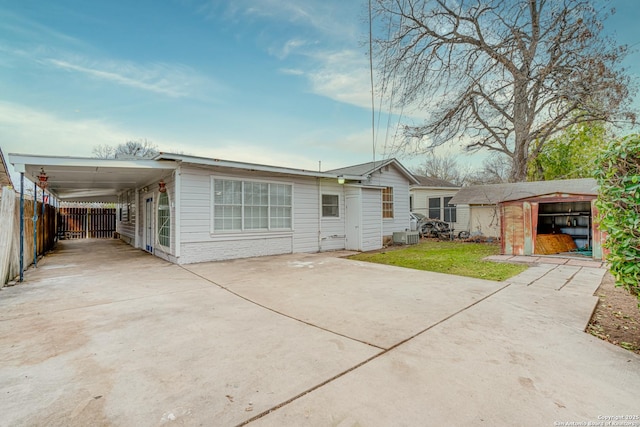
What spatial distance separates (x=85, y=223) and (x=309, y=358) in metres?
20.7

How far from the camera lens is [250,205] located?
874 centimetres

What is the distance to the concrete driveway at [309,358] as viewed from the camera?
1814mm

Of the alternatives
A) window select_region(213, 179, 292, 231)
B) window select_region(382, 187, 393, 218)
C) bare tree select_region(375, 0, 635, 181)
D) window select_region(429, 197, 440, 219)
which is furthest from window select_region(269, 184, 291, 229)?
window select_region(429, 197, 440, 219)

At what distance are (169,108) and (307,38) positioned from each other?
642 cm

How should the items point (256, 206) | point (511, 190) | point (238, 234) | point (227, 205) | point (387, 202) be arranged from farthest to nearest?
point (511, 190)
point (387, 202)
point (256, 206)
point (238, 234)
point (227, 205)

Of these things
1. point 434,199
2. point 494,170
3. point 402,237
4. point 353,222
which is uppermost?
point 494,170

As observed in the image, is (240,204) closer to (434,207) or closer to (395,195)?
(395,195)

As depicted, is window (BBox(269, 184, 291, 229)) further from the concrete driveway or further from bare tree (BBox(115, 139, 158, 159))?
bare tree (BBox(115, 139, 158, 159))

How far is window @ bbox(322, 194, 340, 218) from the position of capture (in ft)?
35.2

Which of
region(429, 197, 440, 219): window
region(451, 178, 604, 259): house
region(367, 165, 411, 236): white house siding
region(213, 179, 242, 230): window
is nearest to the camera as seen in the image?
region(451, 178, 604, 259): house

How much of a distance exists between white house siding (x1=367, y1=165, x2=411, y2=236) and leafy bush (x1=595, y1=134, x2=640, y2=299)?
8.99 m

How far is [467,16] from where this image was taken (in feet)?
45.9

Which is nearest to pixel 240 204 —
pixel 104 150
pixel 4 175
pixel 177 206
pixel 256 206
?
pixel 256 206

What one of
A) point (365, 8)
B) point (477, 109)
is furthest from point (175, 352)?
point (477, 109)
